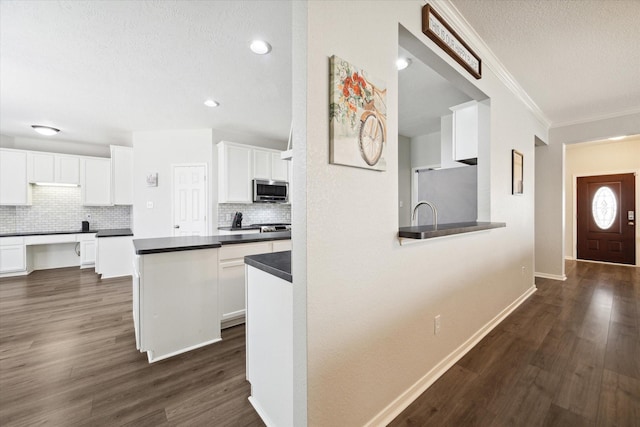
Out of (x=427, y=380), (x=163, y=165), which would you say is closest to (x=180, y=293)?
(x=427, y=380)

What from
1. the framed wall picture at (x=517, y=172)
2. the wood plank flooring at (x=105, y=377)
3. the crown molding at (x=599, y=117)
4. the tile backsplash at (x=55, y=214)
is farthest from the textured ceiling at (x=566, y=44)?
the tile backsplash at (x=55, y=214)

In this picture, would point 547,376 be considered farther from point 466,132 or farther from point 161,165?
point 161,165

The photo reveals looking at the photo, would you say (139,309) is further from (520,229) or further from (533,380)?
(520,229)

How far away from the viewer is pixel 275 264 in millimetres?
1438

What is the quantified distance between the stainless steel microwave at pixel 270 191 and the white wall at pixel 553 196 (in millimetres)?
4672

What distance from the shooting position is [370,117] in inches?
51.8

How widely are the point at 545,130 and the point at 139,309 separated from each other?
6.04 m

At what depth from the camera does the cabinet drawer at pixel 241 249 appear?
2.54 m

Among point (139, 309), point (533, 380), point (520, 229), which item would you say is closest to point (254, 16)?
point (139, 309)

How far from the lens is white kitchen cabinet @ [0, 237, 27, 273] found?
4.67 meters

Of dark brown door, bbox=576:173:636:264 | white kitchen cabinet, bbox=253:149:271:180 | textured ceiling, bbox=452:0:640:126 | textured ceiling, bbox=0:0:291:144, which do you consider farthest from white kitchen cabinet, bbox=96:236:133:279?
dark brown door, bbox=576:173:636:264

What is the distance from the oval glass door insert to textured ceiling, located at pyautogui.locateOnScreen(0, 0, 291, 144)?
270 inches

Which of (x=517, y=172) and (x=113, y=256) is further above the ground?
(x=517, y=172)

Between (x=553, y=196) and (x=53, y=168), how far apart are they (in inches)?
363
